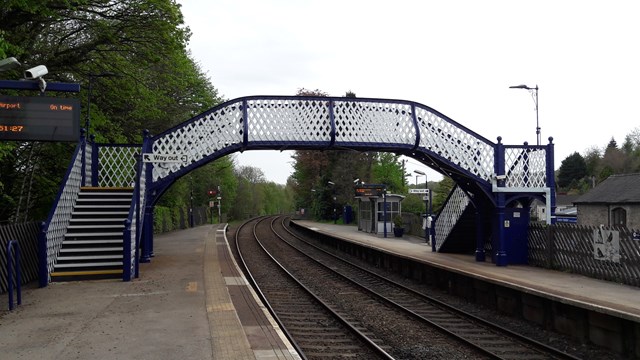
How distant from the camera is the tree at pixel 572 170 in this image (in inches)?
3297

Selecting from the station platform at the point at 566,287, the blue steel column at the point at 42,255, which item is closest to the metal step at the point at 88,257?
the blue steel column at the point at 42,255

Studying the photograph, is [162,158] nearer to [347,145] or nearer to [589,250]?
[347,145]

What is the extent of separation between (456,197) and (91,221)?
40.0 feet

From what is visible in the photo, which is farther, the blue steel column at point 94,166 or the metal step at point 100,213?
the blue steel column at point 94,166

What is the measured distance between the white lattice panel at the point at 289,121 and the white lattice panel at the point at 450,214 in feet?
17.9

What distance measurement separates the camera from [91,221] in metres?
14.1

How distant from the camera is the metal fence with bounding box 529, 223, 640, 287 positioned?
1199 cm

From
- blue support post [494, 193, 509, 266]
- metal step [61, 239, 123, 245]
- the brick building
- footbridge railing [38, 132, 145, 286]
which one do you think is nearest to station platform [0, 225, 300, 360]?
footbridge railing [38, 132, 145, 286]

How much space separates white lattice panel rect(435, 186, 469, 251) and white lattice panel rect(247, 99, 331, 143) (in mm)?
5457

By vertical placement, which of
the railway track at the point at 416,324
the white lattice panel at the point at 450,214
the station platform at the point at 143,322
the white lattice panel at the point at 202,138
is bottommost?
the railway track at the point at 416,324

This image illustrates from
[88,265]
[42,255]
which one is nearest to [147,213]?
[88,265]

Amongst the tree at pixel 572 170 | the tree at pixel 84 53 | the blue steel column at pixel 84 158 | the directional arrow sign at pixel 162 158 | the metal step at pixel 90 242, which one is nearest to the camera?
the metal step at pixel 90 242

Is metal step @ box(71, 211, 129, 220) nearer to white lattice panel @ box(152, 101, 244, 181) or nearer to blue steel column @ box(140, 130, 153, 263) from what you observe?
blue steel column @ box(140, 130, 153, 263)

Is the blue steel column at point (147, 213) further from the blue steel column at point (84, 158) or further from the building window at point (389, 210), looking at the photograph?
the building window at point (389, 210)
